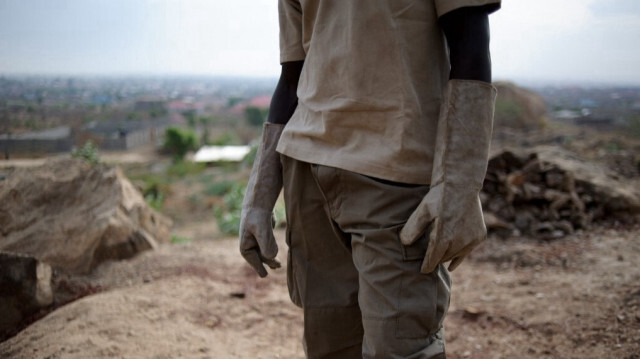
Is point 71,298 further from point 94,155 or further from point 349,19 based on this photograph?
point 349,19

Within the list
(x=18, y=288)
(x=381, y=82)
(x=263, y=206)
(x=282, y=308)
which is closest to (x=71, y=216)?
(x=18, y=288)

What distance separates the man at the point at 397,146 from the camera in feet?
3.50

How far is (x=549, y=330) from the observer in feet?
8.12

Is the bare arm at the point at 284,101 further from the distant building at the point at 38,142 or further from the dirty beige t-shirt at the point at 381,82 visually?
the distant building at the point at 38,142

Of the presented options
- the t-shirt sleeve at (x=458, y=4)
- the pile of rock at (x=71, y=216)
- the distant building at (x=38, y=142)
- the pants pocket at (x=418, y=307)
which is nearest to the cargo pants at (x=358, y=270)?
the pants pocket at (x=418, y=307)

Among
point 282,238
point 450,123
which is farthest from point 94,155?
point 450,123

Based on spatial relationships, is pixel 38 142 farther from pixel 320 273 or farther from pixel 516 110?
pixel 516 110

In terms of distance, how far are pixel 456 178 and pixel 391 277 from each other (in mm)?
260

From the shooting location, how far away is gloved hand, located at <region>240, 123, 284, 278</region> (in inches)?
56.7

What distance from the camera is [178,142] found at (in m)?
18.6

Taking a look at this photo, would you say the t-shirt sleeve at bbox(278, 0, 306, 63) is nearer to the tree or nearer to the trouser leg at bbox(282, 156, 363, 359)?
the trouser leg at bbox(282, 156, 363, 359)

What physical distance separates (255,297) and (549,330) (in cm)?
168

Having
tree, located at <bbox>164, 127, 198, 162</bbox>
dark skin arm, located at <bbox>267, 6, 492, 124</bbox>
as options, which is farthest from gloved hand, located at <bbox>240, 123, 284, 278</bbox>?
tree, located at <bbox>164, 127, 198, 162</bbox>

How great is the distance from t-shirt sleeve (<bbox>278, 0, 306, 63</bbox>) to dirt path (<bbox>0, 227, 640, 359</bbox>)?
147cm
